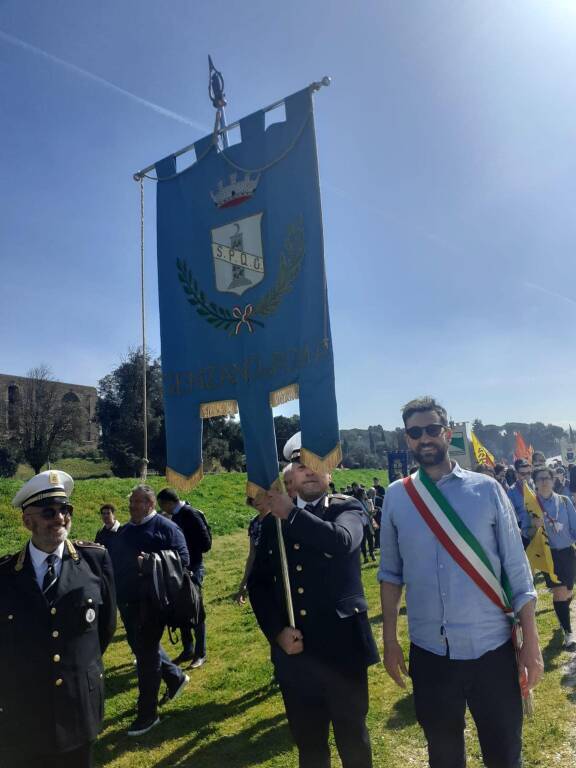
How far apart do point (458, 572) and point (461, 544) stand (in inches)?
5.7

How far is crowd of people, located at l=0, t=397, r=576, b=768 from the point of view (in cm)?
270

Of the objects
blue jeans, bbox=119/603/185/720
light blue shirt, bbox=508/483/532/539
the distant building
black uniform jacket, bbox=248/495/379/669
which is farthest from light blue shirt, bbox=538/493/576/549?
the distant building

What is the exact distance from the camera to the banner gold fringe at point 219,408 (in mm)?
3912

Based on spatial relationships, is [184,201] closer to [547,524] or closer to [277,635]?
[277,635]

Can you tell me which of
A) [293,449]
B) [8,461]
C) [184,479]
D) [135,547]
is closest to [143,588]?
[135,547]

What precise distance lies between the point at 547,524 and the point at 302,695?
16.5 ft

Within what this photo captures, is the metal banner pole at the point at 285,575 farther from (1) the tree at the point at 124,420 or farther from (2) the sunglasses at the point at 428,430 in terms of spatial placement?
(1) the tree at the point at 124,420

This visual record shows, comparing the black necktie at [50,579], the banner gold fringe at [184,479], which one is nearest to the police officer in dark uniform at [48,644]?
the black necktie at [50,579]

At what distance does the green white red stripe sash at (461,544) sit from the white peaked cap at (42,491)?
2074 mm

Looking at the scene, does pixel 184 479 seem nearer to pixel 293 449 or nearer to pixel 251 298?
pixel 293 449

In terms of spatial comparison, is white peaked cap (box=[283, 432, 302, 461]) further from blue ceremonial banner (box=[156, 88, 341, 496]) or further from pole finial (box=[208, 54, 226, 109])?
pole finial (box=[208, 54, 226, 109])

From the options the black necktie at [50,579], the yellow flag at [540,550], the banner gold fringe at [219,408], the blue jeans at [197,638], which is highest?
the banner gold fringe at [219,408]

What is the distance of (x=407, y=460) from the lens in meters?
21.3

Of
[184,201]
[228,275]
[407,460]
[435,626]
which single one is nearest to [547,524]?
[435,626]
